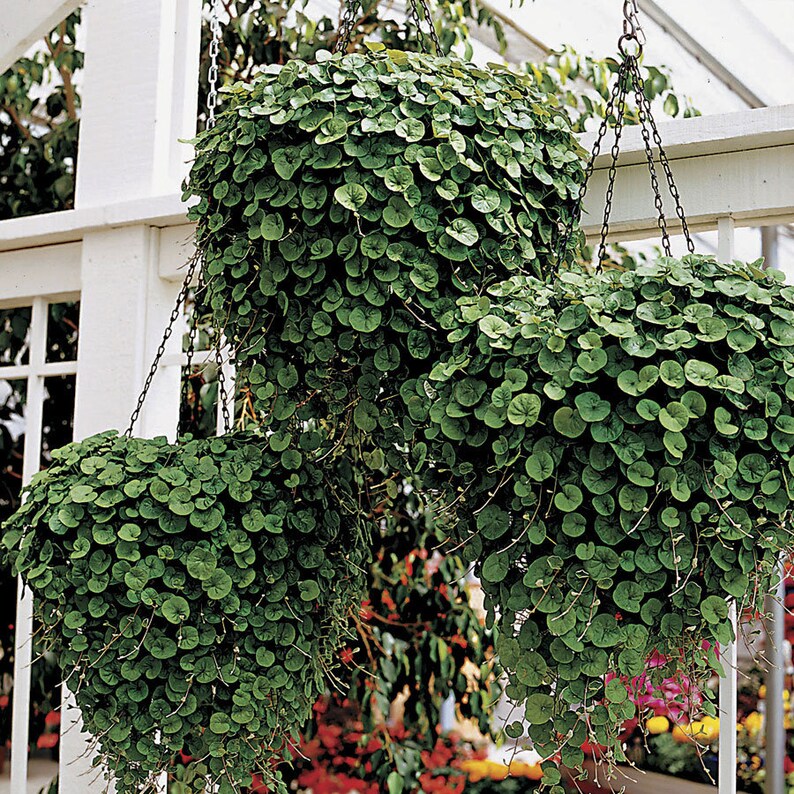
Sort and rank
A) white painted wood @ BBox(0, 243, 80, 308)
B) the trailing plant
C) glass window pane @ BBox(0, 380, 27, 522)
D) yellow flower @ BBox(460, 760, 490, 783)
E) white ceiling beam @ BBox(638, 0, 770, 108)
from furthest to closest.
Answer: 1. yellow flower @ BBox(460, 760, 490, 783)
2. white ceiling beam @ BBox(638, 0, 770, 108)
3. glass window pane @ BBox(0, 380, 27, 522)
4. the trailing plant
5. white painted wood @ BBox(0, 243, 80, 308)

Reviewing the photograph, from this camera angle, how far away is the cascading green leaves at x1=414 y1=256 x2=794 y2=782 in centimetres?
83

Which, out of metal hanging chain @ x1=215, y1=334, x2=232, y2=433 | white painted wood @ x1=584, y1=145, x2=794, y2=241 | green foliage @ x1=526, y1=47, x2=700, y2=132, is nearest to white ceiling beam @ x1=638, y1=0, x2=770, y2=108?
green foliage @ x1=526, y1=47, x2=700, y2=132

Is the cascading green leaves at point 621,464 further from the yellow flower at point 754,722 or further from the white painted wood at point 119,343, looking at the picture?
the yellow flower at point 754,722

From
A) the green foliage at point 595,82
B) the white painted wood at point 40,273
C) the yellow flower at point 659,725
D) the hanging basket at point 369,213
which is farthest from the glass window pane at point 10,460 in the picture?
the yellow flower at point 659,725

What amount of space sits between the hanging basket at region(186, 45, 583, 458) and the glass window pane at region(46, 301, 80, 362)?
1567 millimetres

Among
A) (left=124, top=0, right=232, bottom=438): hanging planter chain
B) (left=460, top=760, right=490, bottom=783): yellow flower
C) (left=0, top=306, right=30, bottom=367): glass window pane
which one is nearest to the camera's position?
(left=124, top=0, right=232, bottom=438): hanging planter chain

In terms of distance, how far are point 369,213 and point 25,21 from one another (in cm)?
98

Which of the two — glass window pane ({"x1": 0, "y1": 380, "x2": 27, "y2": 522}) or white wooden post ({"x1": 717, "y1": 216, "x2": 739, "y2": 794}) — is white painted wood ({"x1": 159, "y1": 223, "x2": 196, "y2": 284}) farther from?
glass window pane ({"x1": 0, "y1": 380, "x2": 27, "y2": 522})

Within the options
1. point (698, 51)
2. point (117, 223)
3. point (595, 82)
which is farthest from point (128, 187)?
point (698, 51)

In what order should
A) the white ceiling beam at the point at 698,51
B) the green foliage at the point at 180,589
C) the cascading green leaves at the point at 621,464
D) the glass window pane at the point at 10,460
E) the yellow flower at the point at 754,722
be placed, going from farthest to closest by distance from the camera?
the yellow flower at the point at 754,722
the white ceiling beam at the point at 698,51
the glass window pane at the point at 10,460
the green foliage at the point at 180,589
the cascading green leaves at the point at 621,464

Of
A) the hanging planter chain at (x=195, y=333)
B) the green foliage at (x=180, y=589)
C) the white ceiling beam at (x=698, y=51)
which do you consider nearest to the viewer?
the green foliage at (x=180, y=589)

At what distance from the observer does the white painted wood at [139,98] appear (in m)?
1.59

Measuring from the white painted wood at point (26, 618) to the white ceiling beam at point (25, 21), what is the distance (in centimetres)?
41

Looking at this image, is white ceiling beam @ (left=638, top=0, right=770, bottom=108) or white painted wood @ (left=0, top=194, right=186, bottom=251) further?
white ceiling beam @ (left=638, top=0, right=770, bottom=108)
